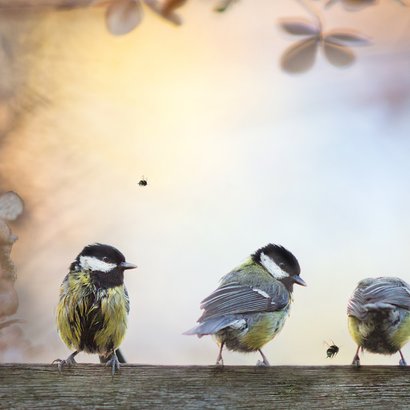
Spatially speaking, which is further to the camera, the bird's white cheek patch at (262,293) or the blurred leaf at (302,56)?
the bird's white cheek patch at (262,293)

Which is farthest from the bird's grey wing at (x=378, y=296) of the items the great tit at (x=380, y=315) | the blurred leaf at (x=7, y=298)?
the blurred leaf at (x=7, y=298)

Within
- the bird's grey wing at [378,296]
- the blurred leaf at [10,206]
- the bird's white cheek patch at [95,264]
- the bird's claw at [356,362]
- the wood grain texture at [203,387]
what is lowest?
the wood grain texture at [203,387]

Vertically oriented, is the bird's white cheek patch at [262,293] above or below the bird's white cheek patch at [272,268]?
below

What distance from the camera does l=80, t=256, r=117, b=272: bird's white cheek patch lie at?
1416mm

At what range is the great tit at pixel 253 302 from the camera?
4.46 feet

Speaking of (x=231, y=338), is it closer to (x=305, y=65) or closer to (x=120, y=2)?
(x=305, y=65)

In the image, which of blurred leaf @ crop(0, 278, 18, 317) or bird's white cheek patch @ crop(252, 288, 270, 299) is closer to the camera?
blurred leaf @ crop(0, 278, 18, 317)

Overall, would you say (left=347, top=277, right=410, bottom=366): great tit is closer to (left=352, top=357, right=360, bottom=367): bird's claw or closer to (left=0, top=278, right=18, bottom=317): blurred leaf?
(left=352, top=357, right=360, bottom=367): bird's claw

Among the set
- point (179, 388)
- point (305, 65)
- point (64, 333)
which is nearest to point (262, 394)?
point (179, 388)

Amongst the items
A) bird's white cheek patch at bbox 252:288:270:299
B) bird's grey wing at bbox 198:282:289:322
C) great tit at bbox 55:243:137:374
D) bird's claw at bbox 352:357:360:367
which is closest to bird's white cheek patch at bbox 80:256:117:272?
great tit at bbox 55:243:137:374

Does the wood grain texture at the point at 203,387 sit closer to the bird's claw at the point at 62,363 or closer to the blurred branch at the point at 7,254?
the bird's claw at the point at 62,363

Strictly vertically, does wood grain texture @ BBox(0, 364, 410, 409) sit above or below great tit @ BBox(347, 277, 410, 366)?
below

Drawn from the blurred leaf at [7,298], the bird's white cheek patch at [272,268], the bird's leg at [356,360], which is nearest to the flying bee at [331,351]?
the bird's leg at [356,360]

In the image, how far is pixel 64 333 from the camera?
1427mm
